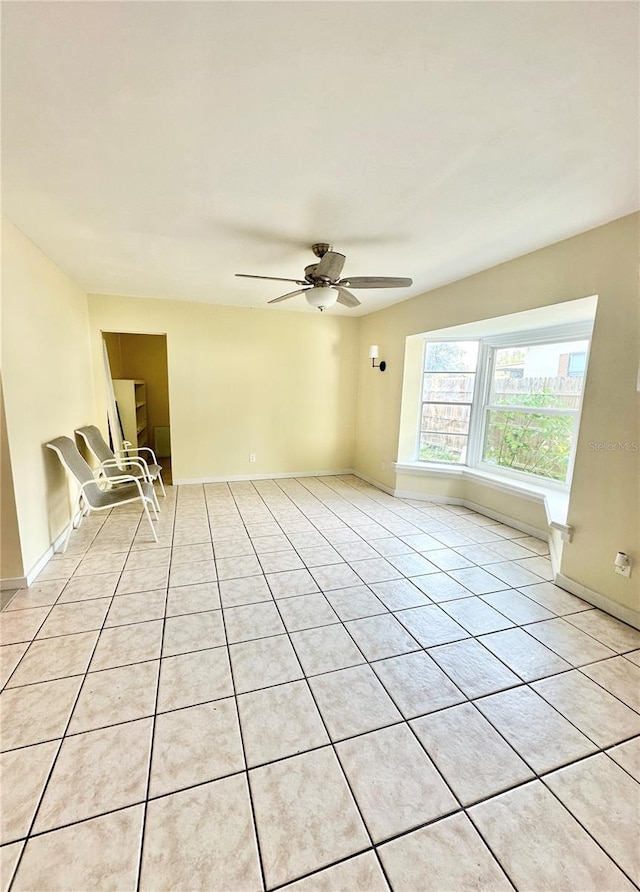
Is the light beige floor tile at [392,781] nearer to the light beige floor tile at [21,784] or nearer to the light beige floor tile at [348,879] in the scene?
the light beige floor tile at [348,879]

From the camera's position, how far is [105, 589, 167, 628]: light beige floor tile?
209cm

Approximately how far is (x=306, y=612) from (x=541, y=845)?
134 cm

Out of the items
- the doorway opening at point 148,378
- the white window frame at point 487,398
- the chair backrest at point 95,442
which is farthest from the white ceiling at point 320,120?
the doorway opening at point 148,378

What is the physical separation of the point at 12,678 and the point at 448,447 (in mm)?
4158

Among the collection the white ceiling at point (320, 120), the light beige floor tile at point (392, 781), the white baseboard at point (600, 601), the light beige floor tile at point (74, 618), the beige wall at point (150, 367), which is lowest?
the light beige floor tile at point (392, 781)

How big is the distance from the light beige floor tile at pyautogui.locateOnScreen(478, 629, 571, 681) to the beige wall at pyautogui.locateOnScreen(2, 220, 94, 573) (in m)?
2.92

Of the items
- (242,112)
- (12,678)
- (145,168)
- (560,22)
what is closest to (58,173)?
(145,168)

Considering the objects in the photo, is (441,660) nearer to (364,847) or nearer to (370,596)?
(370,596)

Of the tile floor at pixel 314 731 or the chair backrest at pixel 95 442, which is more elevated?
the chair backrest at pixel 95 442

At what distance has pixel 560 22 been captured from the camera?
1.02 metres

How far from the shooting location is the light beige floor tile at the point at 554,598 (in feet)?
7.49

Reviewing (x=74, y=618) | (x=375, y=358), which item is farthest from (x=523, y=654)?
(x=375, y=358)

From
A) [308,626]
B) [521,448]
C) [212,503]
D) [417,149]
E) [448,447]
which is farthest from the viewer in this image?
[448,447]

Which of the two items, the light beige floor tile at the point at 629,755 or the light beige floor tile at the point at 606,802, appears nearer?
the light beige floor tile at the point at 606,802
